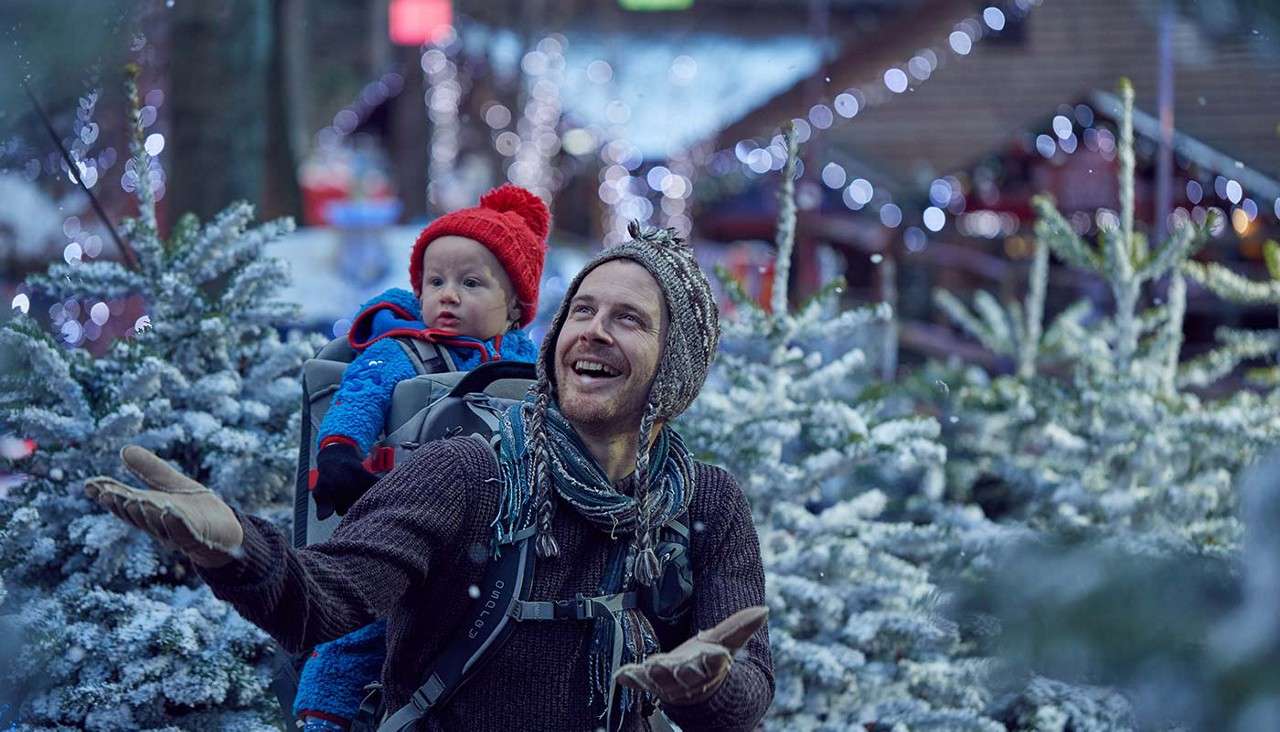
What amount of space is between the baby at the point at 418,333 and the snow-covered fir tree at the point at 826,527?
130 cm

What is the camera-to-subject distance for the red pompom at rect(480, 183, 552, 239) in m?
4.29

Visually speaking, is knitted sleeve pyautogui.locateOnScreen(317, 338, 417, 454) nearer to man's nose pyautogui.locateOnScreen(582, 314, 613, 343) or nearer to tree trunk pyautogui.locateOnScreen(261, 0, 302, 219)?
man's nose pyautogui.locateOnScreen(582, 314, 613, 343)

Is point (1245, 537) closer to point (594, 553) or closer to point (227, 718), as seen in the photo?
point (594, 553)

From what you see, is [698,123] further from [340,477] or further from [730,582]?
[730,582]

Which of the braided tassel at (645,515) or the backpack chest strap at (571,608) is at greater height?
the braided tassel at (645,515)

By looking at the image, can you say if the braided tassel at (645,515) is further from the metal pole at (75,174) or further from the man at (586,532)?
the metal pole at (75,174)

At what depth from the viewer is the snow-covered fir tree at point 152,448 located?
13.2 ft

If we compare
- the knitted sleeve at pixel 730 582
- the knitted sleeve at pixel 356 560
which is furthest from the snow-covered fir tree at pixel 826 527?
the knitted sleeve at pixel 356 560

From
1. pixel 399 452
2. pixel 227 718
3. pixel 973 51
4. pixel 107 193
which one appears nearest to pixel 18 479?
pixel 227 718

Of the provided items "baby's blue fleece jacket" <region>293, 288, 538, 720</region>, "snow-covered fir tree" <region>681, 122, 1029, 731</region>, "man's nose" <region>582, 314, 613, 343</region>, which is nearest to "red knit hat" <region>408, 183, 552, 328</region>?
"baby's blue fleece jacket" <region>293, 288, 538, 720</region>

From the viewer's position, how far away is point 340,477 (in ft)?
11.3

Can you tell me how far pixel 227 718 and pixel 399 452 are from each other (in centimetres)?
105

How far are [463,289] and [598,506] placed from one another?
4.26 feet

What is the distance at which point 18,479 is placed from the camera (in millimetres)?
4586
